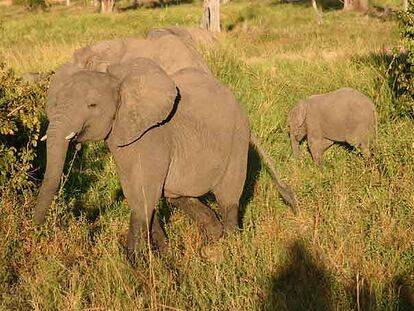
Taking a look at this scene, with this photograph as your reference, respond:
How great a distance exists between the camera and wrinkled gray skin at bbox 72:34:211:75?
509 centimetres

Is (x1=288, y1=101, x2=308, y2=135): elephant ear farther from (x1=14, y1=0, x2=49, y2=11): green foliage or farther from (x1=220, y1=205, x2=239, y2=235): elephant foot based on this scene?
(x1=14, y1=0, x2=49, y2=11): green foliage

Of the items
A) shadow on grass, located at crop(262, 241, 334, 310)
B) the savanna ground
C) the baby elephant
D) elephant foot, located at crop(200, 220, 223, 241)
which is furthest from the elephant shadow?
shadow on grass, located at crop(262, 241, 334, 310)

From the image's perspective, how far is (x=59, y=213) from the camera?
4617 mm

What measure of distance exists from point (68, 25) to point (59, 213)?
25855 mm

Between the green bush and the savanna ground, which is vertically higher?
the green bush

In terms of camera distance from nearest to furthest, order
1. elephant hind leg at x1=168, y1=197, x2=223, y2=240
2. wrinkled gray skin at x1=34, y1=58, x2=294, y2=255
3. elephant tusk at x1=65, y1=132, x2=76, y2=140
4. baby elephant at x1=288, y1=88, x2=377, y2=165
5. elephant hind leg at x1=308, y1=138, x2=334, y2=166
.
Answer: elephant tusk at x1=65, y1=132, x2=76, y2=140 < wrinkled gray skin at x1=34, y1=58, x2=294, y2=255 < elephant hind leg at x1=168, y1=197, x2=223, y2=240 < baby elephant at x1=288, y1=88, x2=377, y2=165 < elephant hind leg at x1=308, y1=138, x2=334, y2=166

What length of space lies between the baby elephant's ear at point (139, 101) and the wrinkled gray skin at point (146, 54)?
1003 mm

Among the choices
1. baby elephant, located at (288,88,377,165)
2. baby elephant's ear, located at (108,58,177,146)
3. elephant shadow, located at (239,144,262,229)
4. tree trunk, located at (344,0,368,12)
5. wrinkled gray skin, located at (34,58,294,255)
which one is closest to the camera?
wrinkled gray skin, located at (34,58,294,255)

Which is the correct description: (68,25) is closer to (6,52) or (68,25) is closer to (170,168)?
(6,52)

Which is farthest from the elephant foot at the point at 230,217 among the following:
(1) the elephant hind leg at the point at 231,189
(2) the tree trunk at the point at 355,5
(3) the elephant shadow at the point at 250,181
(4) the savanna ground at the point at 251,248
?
(2) the tree trunk at the point at 355,5

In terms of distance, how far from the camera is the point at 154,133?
4.13 metres

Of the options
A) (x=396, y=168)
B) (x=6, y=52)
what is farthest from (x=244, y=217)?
(x=6, y=52)

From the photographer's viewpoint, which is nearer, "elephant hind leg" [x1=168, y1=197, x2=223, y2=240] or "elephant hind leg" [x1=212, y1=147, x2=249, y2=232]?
"elephant hind leg" [x1=212, y1=147, x2=249, y2=232]

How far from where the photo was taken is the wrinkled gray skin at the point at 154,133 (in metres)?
3.75
